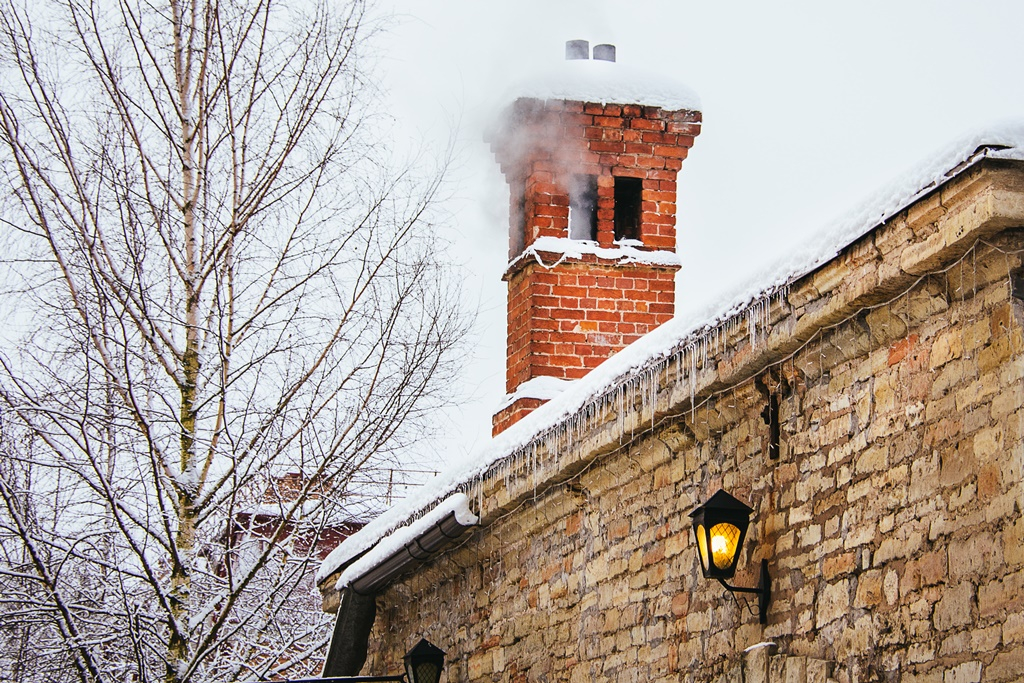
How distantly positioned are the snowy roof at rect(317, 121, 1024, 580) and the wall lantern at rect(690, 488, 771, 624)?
625mm

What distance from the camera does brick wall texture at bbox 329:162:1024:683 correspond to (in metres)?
3.74

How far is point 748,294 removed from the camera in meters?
4.75

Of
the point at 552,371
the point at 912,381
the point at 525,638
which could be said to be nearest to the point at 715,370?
the point at 912,381

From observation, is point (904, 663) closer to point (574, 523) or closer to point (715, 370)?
point (715, 370)

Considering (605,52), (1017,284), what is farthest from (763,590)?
(605,52)

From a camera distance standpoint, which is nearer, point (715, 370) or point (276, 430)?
point (715, 370)

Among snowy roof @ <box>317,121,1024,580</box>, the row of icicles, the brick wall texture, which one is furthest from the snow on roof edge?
the brick wall texture

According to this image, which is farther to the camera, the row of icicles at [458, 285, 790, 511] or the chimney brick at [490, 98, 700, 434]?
the chimney brick at [490, 98, 700, 434]

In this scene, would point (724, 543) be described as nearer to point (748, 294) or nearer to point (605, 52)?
point (748, 294)

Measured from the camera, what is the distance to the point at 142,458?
31.9 feet

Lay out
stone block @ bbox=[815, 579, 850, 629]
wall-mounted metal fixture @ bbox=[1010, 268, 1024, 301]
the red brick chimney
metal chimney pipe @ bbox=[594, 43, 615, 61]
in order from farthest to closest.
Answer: metal chimney pipe @ bbox=[594, 43, 615, 61] → the red brick chimney → stone block @ bbox=[815, 579, 850, 629] → wall-mounted metal fixture @ bbox=[1010, 268, 1024, 301]

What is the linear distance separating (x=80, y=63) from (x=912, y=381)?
26.9 feet

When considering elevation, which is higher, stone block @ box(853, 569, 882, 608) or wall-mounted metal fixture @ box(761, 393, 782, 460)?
wall-mounted metal fixture @ box(761, 393, 782, 460)

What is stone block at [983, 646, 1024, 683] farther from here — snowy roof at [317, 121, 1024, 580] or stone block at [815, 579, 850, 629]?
snowy roof at [317, 121, 1024, 580]
